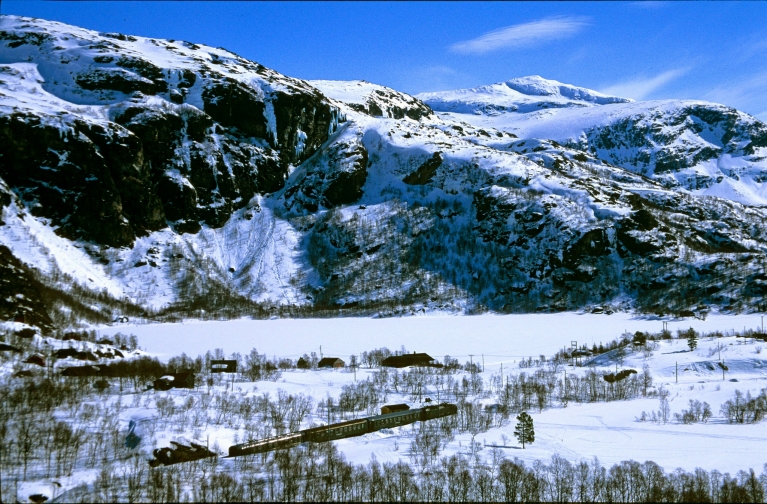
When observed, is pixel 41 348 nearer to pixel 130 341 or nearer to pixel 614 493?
pixel 130 341

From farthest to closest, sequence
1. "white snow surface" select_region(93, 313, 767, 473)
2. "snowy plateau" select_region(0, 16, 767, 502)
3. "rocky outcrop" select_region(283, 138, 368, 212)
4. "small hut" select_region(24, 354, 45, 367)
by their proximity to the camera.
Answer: "rocky outcrop" select_region(283, 138, 368, 212)
"small hut" select_region(24, 354, 45, 367)
"white snow surface" select_region(93, 313, 767, 473)
"snowy plateau" select_region(0, 16, 767, 502)

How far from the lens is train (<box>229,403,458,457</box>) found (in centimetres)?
4053

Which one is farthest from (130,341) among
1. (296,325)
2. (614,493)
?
(614,493)

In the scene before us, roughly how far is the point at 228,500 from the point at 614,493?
2116cm

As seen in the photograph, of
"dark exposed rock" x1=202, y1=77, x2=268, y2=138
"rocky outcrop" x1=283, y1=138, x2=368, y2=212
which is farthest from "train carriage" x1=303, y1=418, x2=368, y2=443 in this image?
"dark exposed rock" x1=202, y1=77, x2=268, y2=138

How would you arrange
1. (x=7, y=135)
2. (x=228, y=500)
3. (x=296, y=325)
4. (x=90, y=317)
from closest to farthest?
(x=228, y=500) < (x=90, y=317) < (x=296, y=325) < (x=7, y=135)

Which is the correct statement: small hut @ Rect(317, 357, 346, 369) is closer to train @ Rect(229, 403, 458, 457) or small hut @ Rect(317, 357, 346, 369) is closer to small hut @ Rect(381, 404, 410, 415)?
small hut @ Rect(381, 404, 410, 415)

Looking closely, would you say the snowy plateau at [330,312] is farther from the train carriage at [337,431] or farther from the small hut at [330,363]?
the small hut at [330,363]

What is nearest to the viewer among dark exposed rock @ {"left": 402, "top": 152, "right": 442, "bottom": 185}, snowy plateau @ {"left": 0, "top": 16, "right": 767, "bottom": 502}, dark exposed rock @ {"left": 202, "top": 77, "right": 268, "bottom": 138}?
snowy plateau @ {"left": 0, "top": 16, "right": 767, "bottom": 502}

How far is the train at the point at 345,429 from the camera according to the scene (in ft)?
133

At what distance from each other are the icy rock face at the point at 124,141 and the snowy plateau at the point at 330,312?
70 centimetres

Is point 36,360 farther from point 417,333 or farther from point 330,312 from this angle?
point 330,312

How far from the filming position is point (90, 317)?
115 meters

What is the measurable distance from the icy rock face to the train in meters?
124
